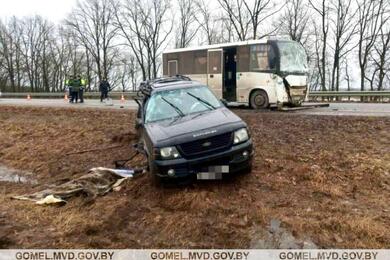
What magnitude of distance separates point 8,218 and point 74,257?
2346 millimetres

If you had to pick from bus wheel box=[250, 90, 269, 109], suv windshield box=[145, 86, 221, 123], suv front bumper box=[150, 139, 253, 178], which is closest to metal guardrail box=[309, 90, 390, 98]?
bus wheel box=[250, 90, 269, 109]

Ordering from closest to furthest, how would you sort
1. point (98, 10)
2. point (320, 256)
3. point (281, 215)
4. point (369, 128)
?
point (320, 256), point (281, 215), point (369, 128), point (98, 10)

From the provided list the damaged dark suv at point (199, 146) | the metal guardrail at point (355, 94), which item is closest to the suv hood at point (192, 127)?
the damaged dark suv at point (199, 146)

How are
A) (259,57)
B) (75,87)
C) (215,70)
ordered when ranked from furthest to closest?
(75,87) → (215,70) → (259,57)

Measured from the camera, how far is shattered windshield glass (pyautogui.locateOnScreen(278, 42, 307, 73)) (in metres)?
17.3

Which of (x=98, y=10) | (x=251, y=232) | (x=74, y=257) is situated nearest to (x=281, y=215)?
(x=251, y=232)

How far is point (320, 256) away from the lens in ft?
17.0

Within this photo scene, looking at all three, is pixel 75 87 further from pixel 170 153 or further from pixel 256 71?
pixel 170 153

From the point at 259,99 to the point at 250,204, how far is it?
11608mm

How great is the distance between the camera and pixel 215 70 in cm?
1970

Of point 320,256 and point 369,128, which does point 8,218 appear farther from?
point 369,128

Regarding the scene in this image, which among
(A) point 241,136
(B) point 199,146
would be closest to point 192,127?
(B) point 199,146

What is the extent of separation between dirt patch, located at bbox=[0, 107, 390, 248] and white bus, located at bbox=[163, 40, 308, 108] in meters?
5.78

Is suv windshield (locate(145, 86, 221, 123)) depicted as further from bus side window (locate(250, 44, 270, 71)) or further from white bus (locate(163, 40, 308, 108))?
bus side window (locate(250, 44, 270, 71))
